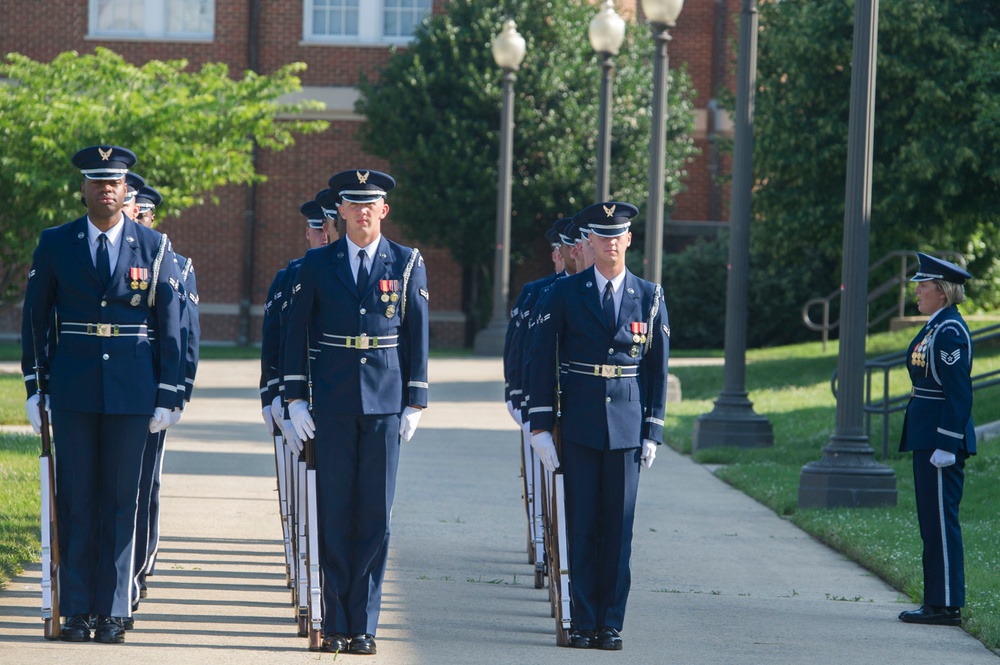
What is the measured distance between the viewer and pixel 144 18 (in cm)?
3047

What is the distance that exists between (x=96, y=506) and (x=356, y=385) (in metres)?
1.33

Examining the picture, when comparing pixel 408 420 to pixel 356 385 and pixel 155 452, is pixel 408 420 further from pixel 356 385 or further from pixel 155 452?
pixel 155 452

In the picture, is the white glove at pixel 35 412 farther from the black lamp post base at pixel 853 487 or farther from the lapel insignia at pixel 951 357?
the black lamp post base at pixel 853 487

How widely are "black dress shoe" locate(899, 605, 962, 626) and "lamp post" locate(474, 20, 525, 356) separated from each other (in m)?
16.4

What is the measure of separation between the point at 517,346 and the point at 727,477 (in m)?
4.76

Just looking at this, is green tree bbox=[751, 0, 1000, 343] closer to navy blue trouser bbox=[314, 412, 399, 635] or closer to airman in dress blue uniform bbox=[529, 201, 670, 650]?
airman in dress blue uniform bbox=[529, 201, 670, 650]

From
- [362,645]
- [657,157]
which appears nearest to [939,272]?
[362,645]

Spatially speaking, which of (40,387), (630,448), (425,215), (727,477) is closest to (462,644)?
(630,448)

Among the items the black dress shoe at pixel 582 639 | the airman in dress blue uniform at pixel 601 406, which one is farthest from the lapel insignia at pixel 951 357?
the black dress shoe at pixel 582 639

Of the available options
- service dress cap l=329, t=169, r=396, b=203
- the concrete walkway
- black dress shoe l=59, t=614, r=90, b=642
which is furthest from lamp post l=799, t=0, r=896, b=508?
black dress shoe l=59, t=614, r=90, b=642

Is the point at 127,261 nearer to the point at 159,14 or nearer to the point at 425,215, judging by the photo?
the point at 425,215

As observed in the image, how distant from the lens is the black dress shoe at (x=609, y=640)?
643 cm

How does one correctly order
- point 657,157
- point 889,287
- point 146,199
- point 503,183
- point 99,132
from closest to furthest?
point 146,199 < point 657,157 < point 99,132 < point 889,287 < point 503,183

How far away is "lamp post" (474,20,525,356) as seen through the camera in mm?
24359
